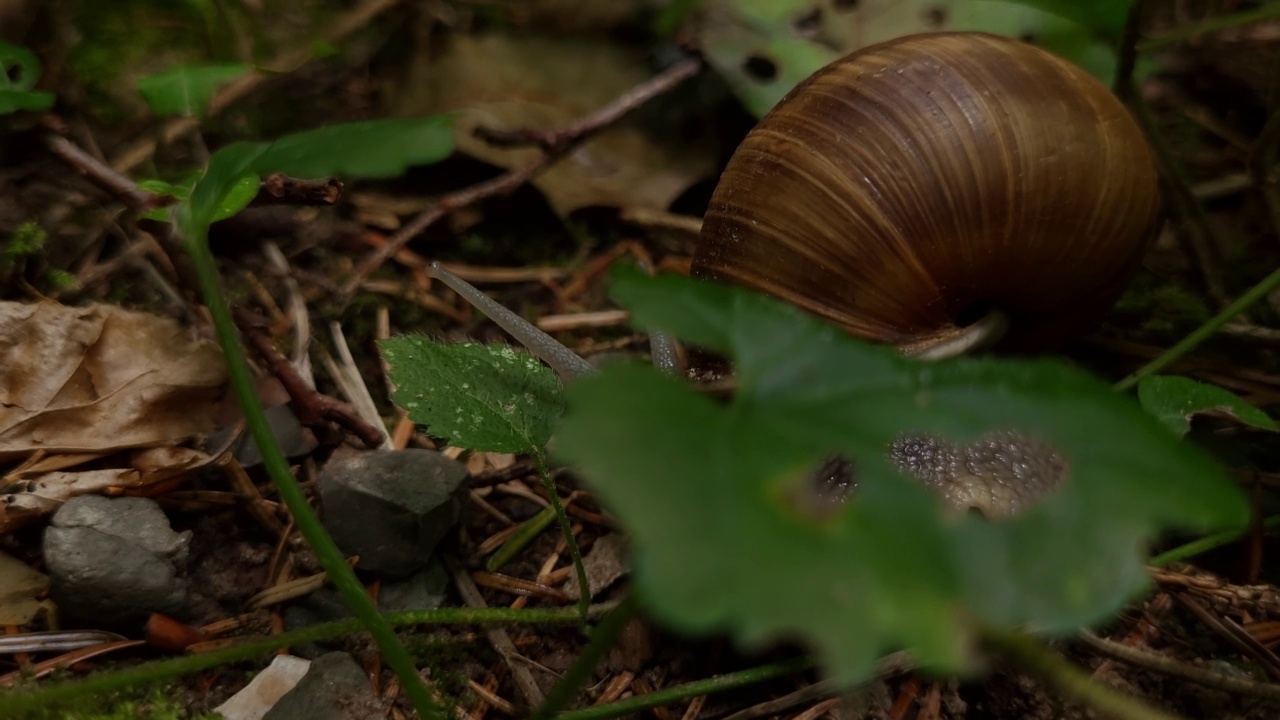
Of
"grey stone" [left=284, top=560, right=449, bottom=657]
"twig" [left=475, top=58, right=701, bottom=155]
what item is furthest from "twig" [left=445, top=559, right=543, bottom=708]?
"twig" [left=475, top=58, right=701, bottom=155]

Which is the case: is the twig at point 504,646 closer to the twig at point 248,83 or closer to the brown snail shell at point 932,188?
the brown snail shell at point 932,188

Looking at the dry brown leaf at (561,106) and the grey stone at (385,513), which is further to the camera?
the dry brown leaf at (561,106)

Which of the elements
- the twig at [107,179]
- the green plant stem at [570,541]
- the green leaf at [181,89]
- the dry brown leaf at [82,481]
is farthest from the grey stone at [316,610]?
the green leaf at [181,89]

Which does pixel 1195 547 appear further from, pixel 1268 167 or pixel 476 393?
pixel 476 393

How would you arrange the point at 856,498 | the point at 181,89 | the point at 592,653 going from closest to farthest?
the point at 856,498, the point at 592,653, the point at 181,89

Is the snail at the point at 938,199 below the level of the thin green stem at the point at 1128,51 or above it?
below

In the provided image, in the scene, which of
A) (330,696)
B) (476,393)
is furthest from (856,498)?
(330,696)
